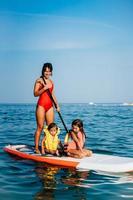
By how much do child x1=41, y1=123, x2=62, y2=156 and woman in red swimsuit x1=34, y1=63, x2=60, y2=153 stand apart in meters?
0.32

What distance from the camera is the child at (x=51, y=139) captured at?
9320mm

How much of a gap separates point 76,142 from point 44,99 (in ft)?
4.72

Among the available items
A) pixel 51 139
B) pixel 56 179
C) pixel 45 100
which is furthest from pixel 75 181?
pixel 45 100

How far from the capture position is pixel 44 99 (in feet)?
31.4

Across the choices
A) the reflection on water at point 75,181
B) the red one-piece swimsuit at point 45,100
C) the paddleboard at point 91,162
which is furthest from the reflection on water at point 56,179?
the red one-piece swimsuit at point 45,100

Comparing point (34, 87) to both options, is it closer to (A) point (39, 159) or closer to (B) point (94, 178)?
(A) point (39, 159)

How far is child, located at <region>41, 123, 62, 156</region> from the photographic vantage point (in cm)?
932

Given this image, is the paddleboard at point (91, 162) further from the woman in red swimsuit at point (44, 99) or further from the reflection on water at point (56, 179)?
the woman in red swimsuit at point (44, 99)

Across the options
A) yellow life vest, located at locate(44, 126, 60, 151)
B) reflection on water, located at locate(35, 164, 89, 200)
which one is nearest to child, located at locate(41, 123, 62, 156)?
yellow life vest, located at locate(44, 126, 60, 151)

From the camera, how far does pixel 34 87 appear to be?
30.8 feet

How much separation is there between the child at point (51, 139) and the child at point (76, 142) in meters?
0.29

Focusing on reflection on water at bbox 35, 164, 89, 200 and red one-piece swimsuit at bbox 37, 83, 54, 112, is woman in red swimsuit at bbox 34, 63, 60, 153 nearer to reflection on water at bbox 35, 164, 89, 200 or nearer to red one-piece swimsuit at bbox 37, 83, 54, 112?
red one-piece swimsuit at bbox 37, 83, 54, 112

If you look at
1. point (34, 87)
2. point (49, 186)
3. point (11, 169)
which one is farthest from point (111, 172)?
point (34, 87)

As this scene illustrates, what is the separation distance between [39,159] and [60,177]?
1.54 metres
